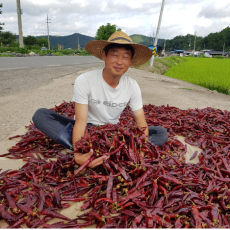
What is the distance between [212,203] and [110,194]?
1229mm

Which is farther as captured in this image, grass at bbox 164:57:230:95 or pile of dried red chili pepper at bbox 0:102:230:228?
grass at bbox 164:57:230:95

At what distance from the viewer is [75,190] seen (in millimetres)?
2631

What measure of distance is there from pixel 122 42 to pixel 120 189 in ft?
6.48

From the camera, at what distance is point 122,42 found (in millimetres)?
2922

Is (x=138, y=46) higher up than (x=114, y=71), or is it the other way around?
(x=138, y=46)

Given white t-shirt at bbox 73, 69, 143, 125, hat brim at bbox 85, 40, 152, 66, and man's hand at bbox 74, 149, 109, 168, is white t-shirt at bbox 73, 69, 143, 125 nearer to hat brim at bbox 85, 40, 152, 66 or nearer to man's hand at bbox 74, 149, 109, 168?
hat brim at bbox 85, 40, 152, 66

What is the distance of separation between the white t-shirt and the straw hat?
40 centimetres

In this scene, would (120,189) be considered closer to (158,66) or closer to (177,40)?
(158,66)

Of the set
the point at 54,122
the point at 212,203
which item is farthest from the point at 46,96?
the point at 212,203

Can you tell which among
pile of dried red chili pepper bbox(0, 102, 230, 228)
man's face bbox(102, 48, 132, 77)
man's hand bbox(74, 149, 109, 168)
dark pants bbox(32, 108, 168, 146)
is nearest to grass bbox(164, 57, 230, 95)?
dark pants bbox(32, 108, 168, 146)

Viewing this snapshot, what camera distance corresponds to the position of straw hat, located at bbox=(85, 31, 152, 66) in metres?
3.03

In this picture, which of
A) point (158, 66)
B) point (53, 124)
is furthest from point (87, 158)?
point (158, 66)

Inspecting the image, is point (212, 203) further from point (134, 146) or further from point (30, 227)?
point (30, 227)

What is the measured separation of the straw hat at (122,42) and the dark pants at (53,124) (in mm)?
1284
